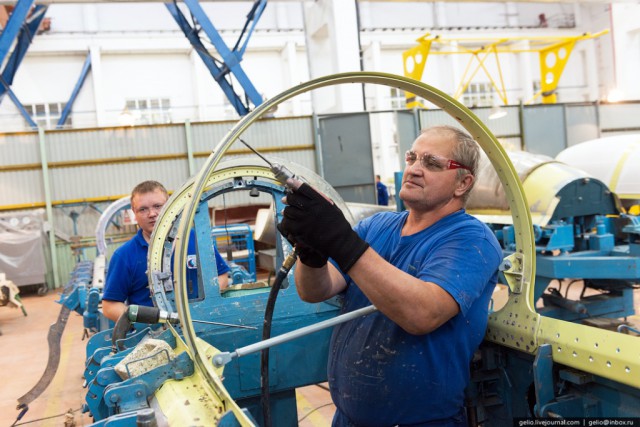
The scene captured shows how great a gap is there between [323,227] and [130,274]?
198 centimetres

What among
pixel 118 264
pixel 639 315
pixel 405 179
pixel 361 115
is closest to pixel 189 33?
pixel 361 115

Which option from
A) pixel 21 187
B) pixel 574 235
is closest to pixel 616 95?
pixel 574 235

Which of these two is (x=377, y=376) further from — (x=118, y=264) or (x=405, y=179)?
(x=118, y=264)

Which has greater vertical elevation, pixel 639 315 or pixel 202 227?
pixel 202 227

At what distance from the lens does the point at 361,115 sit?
9.80 m

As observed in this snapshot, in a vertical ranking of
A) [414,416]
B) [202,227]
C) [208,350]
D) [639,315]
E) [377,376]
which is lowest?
[639,315]

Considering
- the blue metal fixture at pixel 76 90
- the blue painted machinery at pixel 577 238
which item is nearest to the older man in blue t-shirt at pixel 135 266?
the blue painted machinery at pixel 577 238

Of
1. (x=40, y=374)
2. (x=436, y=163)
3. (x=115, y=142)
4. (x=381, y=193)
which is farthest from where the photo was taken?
(x=115, y=142)

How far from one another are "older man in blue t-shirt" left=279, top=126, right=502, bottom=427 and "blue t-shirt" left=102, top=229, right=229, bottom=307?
154cm

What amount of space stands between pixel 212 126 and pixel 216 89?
6446mm

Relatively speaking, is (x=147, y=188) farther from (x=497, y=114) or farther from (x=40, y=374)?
(x=497, y=114)

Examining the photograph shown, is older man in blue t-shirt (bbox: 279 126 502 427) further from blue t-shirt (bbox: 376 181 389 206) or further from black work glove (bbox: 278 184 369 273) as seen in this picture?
blue t-shirt (bbox: 376 181 389 206)

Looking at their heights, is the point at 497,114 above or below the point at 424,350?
→ above

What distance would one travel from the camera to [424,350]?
162 cm
